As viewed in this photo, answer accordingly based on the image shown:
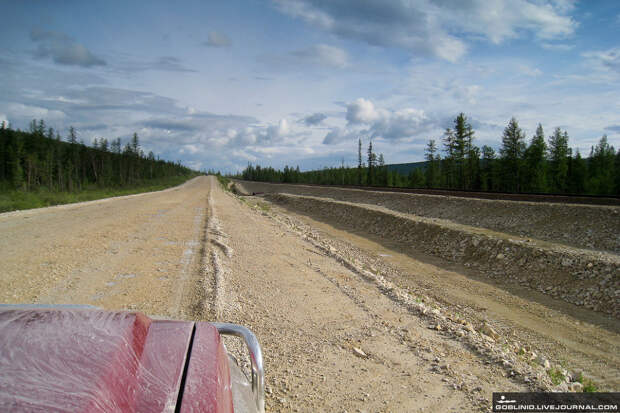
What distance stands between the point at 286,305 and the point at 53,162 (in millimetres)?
93511

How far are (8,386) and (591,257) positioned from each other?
517 inches

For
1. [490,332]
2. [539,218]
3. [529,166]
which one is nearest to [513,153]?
[529,166]

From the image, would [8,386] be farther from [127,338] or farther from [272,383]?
[272,383]

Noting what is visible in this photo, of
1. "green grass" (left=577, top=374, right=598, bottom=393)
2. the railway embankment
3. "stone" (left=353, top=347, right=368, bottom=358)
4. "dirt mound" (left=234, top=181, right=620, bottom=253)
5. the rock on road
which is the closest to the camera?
the rock on road

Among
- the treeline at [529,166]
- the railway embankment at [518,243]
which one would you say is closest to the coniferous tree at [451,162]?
the treeline at [529,166]

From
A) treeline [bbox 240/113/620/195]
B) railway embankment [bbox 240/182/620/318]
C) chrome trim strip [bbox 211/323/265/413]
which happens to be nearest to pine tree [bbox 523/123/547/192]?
treeline [bbox 240/113/620/195]

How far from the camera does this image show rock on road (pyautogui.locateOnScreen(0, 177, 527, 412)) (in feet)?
13.3

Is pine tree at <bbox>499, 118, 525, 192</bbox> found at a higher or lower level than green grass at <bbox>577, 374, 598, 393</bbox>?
higher

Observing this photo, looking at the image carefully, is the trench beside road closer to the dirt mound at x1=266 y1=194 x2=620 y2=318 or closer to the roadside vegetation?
the dirt mound at x1=266 y1=194 x2=620 y2=318

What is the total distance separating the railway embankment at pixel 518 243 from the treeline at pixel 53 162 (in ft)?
178

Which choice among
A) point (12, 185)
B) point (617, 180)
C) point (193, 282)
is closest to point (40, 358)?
point (193, 282)

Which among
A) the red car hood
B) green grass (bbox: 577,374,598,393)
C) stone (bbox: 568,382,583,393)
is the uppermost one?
the red car hood

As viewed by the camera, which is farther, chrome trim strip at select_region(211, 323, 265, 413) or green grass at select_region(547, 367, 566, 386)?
green grass at select_region(547, 367, 566, 386)

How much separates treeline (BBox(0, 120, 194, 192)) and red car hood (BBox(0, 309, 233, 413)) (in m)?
63.1
